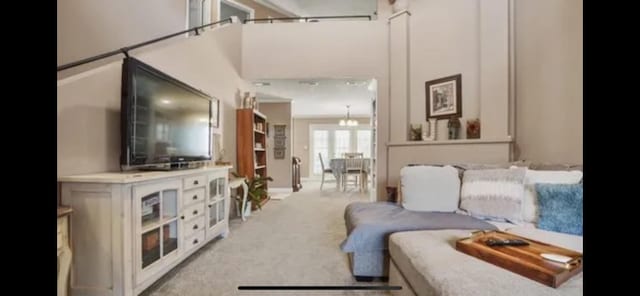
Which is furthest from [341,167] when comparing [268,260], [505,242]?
[505,242]

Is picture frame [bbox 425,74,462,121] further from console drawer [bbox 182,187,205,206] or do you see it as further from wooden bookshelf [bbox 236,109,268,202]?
console drawer [bbox 182,187,205,206]

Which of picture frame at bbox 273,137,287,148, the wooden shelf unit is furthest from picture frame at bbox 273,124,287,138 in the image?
the wooden shelf unit

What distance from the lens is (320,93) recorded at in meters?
6.50

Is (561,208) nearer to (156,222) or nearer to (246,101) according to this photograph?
(156,222)

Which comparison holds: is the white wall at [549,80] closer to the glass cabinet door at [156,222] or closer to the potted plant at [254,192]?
the glass cabinet door at [156,222]

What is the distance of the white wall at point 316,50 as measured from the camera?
14.8 ft

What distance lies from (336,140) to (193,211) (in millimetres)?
7976

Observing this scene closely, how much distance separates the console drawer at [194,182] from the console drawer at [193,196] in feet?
0.12

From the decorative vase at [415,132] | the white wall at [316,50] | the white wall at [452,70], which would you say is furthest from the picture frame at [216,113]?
the decorative vase at [415,132]

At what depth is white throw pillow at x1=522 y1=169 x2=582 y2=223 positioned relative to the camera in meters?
2.07

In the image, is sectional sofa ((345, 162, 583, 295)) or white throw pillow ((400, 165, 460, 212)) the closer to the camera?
sectional sofa ((345, 162, 583, 295))

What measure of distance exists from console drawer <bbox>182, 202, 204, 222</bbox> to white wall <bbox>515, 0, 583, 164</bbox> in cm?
313
